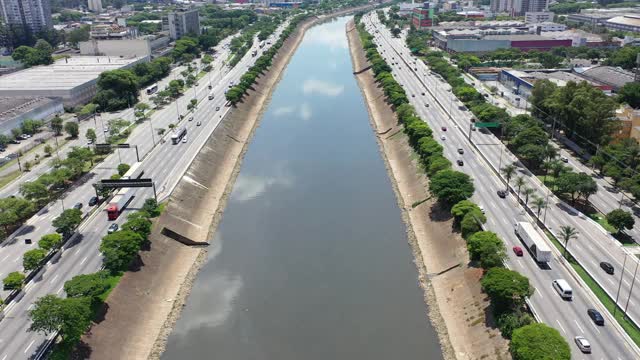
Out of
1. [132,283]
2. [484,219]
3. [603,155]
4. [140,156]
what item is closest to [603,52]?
[603,155]

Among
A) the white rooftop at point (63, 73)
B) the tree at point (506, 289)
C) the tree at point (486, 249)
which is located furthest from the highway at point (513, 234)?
the white rooftop at point (63, 73)

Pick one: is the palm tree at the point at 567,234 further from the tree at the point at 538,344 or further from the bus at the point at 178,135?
the bus at the point at 178,135

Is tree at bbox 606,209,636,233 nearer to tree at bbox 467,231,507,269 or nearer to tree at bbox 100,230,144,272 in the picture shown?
tree at bbox 467,231,507,269

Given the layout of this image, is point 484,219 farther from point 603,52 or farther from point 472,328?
point 603,52

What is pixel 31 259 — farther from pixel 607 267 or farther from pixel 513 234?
pixel 607 267

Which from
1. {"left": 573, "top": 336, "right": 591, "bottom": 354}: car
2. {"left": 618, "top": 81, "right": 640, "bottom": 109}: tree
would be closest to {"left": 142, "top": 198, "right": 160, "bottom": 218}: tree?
{"left": 573, "top": 336, "right": 591, "bottom": 354}: car

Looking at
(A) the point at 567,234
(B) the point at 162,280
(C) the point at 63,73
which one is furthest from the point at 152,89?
(A) the point at 567,234
